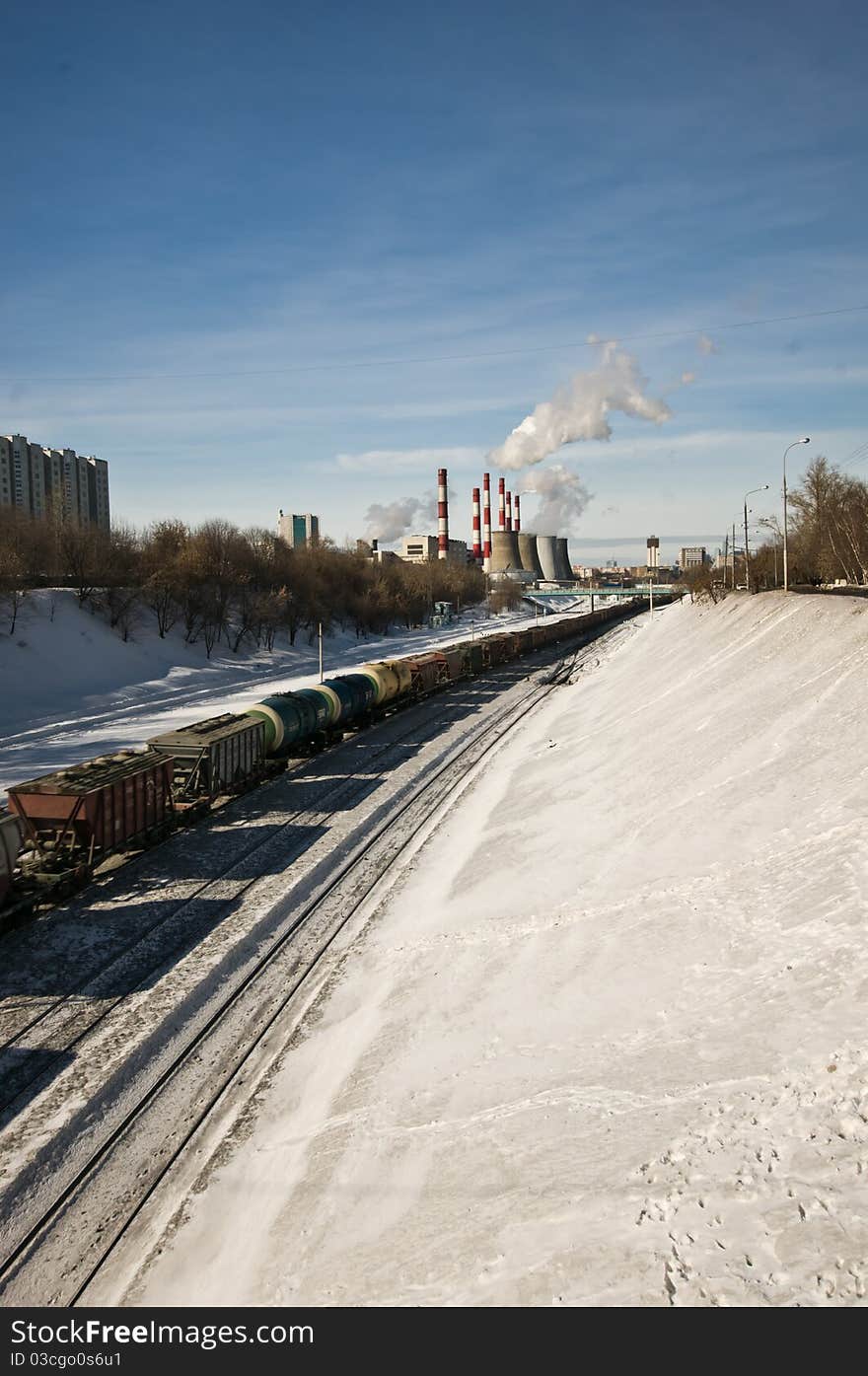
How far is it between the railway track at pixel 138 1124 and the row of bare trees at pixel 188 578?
44558mm

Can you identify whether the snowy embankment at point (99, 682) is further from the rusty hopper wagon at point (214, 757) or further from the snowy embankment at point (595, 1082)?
the snowy embankment at point (595, 1082)

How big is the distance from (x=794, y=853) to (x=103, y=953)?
12739 millimetres

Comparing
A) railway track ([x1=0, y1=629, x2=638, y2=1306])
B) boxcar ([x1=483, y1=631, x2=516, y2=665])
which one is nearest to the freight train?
railway track ([x1=0, y1=629, x2=638, y2=1306])

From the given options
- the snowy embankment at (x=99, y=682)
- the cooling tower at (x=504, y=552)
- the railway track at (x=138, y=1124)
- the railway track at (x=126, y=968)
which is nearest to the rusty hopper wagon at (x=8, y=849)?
the railway track at (x=126, y=968)

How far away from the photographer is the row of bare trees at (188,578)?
6594 centimetres

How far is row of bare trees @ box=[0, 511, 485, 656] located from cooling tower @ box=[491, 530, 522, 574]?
277 ft

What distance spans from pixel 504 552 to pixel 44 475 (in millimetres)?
87366

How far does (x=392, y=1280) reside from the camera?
28.4 ft

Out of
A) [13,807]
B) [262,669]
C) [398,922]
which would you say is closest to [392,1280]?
[398,922]

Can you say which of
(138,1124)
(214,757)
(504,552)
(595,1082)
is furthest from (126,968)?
(504,552)

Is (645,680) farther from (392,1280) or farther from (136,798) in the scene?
(392,1280)

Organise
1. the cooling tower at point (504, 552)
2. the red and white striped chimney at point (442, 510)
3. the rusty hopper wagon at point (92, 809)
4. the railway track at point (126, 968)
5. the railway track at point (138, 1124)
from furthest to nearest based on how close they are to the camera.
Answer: the cooling tower at point (504, 552) < the red and white striped chimney at point (442, 510) < the rusty hopper wagon at point (92, 809) < the railway track at point (126, 968) < the railway track at point (138, 1124)

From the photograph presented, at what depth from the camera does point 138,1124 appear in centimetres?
1181
